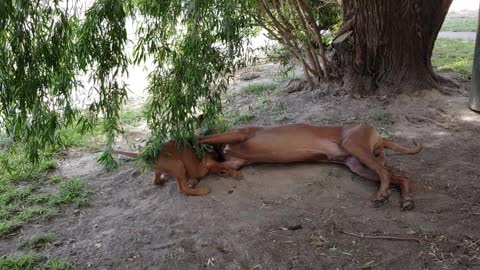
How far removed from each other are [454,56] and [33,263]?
7.82 metres

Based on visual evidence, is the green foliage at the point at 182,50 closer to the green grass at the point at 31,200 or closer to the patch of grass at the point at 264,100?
the green grass at the point at 31,200

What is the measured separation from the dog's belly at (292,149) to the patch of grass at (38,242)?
1874 mm

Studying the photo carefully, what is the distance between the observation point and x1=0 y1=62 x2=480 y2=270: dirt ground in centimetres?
318

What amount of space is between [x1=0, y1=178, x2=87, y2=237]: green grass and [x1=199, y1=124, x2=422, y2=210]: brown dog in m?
1.33

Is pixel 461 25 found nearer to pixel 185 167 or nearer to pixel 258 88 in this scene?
pixel 258 88

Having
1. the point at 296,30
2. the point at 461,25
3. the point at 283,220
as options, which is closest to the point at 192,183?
the point at 283,220

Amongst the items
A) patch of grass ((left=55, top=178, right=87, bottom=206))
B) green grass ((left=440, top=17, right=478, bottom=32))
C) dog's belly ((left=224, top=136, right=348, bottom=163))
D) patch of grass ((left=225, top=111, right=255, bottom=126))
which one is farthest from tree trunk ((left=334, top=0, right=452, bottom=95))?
green grass ((left=440, top=17, right=478, bottom=32))

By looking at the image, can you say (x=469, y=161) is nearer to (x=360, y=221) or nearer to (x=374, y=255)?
(x=360, y=221)

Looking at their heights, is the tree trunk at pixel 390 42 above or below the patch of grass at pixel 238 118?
above

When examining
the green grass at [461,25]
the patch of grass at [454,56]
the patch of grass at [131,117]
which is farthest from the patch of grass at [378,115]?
the green grass at [461,25]

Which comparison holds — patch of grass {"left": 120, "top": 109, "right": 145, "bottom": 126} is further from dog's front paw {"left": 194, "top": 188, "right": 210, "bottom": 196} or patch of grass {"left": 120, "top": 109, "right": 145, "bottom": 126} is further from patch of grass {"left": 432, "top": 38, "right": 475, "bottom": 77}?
patch of grass {"left": 432, "top": 38, "right": 475, "bottom": 77}

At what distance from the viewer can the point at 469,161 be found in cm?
437

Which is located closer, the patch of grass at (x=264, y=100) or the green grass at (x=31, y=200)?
the green grass at (x=31, y=200)

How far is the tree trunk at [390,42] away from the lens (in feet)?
19.5
